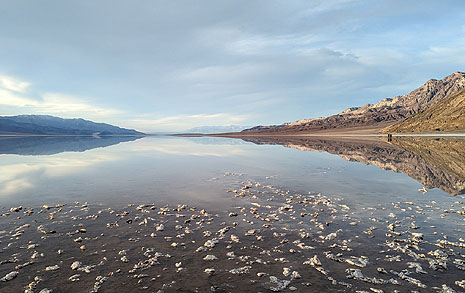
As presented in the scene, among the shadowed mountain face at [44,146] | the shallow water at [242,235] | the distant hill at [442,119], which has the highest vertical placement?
the distant hill at [442,119]

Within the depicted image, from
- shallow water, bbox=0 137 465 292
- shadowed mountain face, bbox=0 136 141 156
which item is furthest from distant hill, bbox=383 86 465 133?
shadowed mountain face, bbox=0 136 141 156

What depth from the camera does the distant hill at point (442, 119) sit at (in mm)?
120081

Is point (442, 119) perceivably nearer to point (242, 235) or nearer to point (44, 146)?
point (242, 235)

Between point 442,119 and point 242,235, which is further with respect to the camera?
point 442,119

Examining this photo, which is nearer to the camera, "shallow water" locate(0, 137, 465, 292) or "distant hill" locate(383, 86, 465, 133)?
"shallow water" locate(0, 137, 465, 292)

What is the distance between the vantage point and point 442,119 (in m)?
132

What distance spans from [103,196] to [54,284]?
9.03m

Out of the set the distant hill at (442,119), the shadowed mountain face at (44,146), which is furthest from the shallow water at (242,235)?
the distant hill at (442,119)

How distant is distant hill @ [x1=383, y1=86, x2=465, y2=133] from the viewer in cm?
12008

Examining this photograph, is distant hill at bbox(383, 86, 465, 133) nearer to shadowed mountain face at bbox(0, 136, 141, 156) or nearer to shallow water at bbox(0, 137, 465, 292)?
shallow water at bbox(0, 137, 465, 292)

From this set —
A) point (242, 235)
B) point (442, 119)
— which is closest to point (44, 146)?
point (242, 235)

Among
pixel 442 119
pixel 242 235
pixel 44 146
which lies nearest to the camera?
pixel 242 235

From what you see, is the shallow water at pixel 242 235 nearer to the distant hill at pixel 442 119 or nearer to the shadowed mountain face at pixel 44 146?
the shadowed mountain face at pixel 44 146

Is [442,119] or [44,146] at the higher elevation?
[442,119]
